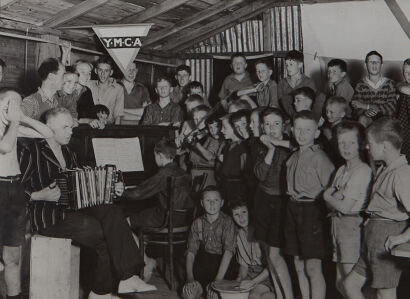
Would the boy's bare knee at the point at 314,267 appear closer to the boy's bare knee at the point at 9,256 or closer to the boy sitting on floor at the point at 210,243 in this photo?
the boy sitting on floor at the point at 210,243

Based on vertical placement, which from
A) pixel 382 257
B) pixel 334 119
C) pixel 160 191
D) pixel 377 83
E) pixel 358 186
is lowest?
pixel 382 257

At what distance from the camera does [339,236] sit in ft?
12.9

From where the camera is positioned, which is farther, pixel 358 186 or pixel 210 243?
pixel 210 243

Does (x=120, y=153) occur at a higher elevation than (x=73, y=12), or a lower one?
lower

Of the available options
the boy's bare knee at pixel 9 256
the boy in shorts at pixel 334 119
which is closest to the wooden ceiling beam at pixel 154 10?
the boy in shorts at pixel 334 119

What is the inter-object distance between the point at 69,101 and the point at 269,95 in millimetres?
2375

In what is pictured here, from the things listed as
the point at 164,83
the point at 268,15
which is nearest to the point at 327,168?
the point at 164,83

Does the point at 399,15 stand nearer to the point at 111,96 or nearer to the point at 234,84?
the point at 234,84

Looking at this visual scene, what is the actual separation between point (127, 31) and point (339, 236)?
4206 mm

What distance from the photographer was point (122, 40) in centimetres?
700

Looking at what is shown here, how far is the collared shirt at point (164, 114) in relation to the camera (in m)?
6.62

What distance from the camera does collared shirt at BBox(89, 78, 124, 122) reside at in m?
6.75

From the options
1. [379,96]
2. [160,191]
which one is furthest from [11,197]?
[379,96]

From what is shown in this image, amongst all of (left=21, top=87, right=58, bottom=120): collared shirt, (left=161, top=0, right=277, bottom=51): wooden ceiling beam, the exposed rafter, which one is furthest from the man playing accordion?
the exposed rafter
